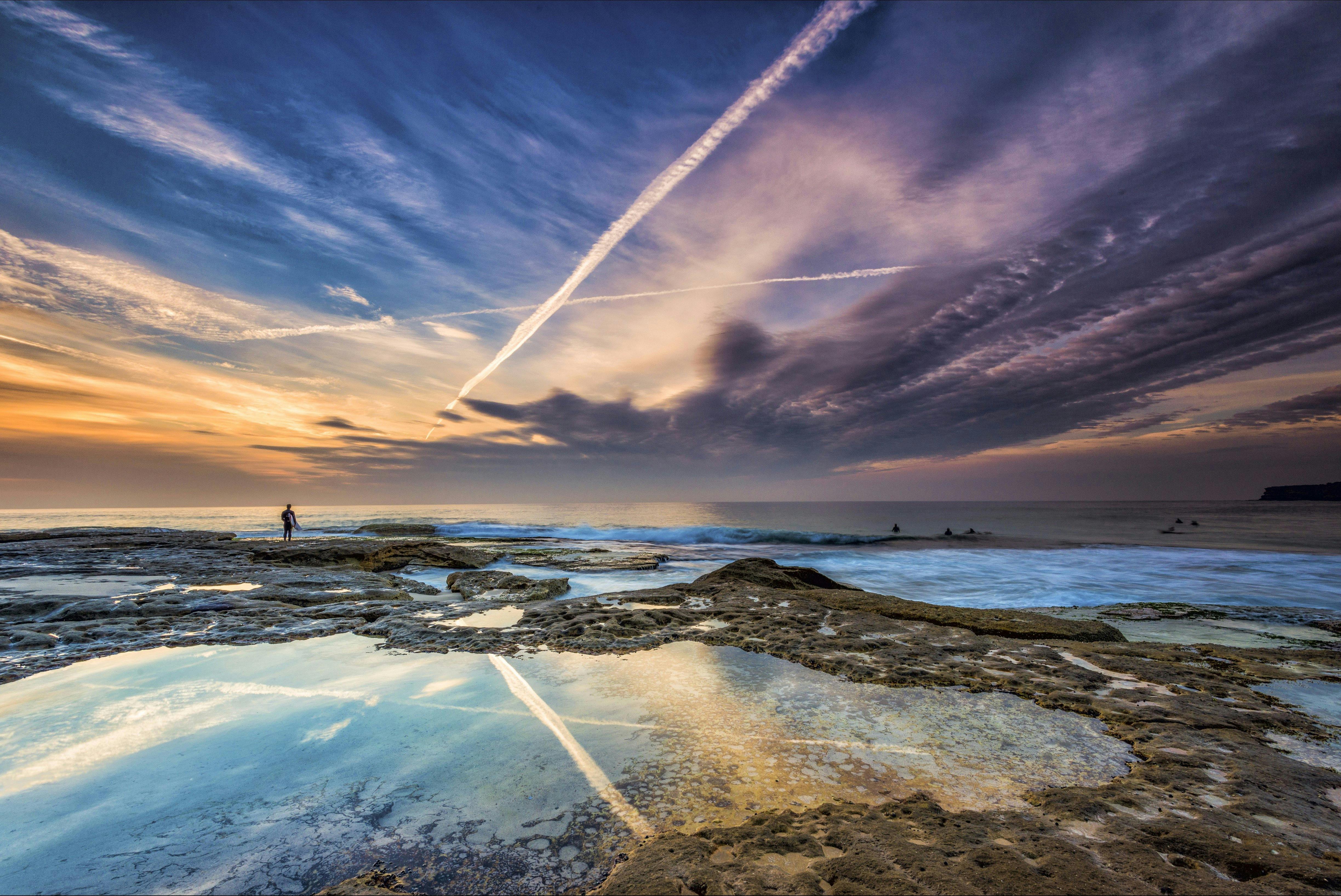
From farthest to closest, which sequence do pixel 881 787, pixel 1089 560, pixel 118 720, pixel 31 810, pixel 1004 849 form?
pixel 1089 560, pixel 118 720, pixel 881 787, pixel 31 810, pixel 1004 849

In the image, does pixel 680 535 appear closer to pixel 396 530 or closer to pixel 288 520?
pixel 396 530

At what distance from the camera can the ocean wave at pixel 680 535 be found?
32.1m

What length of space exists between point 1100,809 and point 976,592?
12.3 metres

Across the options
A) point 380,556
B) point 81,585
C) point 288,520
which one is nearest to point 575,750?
point 81,585

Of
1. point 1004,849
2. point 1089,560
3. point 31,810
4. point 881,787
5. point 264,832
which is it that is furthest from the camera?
point 1089,560

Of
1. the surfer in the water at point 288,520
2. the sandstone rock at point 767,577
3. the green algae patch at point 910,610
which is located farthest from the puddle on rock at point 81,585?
the surfer in the water at point 288,520

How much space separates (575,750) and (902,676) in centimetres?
317

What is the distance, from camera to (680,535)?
34.8 m

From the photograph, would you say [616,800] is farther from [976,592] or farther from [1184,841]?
[976,592]

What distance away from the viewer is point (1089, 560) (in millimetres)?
20062

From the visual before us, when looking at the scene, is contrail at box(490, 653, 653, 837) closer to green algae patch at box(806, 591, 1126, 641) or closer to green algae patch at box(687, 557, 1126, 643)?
green algae patch at box(687, 557, 1126, 643)

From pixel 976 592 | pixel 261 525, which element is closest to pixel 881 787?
pixel 976 592

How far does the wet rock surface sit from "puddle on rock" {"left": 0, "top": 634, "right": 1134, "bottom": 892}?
4023 mm

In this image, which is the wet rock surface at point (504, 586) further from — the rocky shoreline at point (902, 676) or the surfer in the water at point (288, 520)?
the surfer in the water at point (288, 520)
